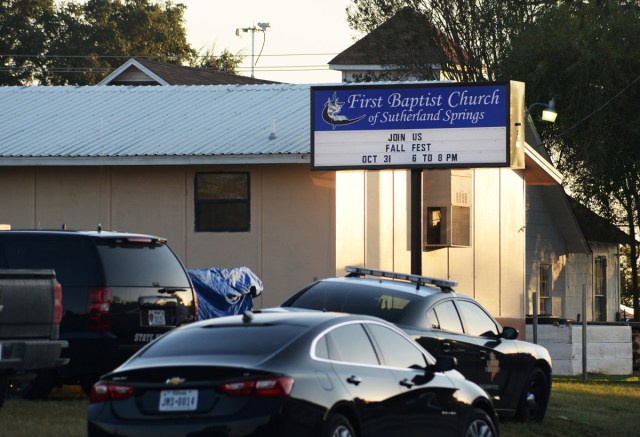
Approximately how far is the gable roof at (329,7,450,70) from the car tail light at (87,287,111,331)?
113 ft

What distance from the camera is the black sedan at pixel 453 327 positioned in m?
14.7

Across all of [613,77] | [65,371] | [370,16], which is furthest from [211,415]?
[370,16]

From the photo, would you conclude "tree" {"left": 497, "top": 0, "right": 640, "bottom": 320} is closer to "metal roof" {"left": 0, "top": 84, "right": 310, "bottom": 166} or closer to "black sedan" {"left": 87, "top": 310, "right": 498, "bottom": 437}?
"metal roof" {"left": 0, "top": 84, "right": 310, "bottom": 166}

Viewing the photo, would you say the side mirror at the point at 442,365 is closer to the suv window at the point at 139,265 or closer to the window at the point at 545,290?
the suv window at the point at 139,265

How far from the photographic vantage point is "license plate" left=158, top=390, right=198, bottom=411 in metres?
9.82

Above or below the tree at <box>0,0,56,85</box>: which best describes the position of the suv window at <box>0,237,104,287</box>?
below

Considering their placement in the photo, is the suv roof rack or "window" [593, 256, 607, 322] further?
"window" [593, 256, 607, 322]

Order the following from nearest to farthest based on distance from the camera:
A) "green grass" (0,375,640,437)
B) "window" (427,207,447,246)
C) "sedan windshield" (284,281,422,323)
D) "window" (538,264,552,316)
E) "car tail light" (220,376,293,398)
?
"car tail light" (220,376,293,398) → "green grass" (0,375,640,437) → "sedan windshield" (284,281,422,323) → "window" (427,207,447,246) → "window" (538,264,552,316)

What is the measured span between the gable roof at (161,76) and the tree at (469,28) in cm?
750

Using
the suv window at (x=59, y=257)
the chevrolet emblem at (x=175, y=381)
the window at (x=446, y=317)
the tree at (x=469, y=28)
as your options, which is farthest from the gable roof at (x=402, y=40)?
the chevrolet emblem at (x=175, y=381)

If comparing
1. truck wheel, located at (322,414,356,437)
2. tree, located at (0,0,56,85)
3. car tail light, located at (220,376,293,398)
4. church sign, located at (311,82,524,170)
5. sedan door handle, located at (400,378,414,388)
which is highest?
tree, located at (0,0,56,85)

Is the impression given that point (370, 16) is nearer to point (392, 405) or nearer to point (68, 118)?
point (68, 118)

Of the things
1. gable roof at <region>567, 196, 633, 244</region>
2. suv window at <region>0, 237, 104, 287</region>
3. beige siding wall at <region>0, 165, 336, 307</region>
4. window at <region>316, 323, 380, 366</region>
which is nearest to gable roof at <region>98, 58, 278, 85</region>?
gable roof at <region>567, 196, 633, 244</region>

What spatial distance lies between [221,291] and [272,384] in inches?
450
